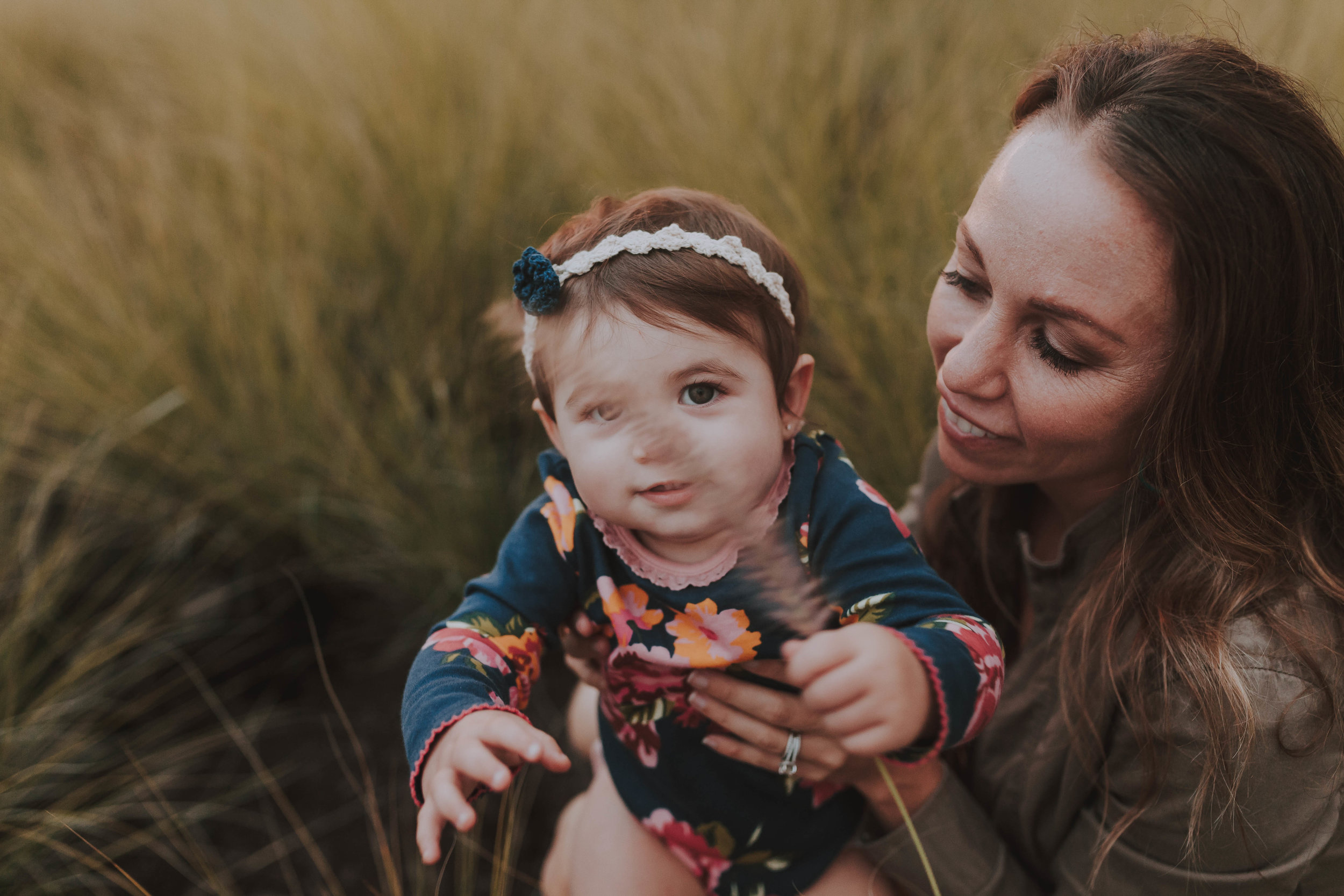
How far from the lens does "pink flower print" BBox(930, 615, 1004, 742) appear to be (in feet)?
3.16

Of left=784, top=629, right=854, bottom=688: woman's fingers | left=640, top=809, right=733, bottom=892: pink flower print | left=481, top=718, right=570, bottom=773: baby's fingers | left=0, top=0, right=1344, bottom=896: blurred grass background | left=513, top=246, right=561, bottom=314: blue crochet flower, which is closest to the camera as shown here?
left=784, top=629, right=854, bottom=688: woman's fingers

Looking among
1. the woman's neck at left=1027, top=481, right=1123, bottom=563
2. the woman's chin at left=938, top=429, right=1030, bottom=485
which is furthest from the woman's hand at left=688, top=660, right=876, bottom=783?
the woman's neck at left=1027, top=481, right=1123, bottom=563

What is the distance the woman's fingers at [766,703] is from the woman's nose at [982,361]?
1.68 ft

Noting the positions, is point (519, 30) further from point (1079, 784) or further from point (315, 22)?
point (1079, 784)

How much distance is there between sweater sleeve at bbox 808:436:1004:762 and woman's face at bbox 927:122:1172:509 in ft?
0.70

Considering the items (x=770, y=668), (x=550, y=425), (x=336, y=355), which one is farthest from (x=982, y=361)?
(x=336, y=355)

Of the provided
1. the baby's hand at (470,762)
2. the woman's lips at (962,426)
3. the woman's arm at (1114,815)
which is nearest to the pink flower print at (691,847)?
the woman's arm at (1114,815)

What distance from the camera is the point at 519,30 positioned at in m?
3.52

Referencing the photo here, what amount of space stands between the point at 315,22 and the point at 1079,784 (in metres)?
3.57

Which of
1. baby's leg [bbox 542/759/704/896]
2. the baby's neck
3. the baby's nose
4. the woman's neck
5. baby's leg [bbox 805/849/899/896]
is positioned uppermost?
the baby's nose

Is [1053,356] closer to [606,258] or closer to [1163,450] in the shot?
[1163,450]

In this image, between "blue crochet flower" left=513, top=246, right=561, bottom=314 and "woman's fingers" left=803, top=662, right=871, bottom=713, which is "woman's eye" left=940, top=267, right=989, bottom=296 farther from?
"woman's fingers" left=803, top=662, right=871, bottom=713

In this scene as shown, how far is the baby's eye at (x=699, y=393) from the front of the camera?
3.81 feet

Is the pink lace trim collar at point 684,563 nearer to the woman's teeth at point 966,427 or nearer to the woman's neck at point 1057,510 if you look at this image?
the woman's teeth at point 966,427
